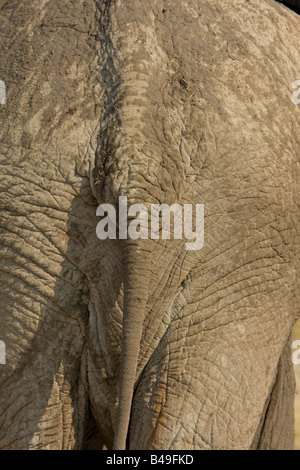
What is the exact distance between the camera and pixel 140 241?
8.97ft

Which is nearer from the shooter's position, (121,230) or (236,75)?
(121,230)

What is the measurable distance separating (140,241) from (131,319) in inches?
10.5

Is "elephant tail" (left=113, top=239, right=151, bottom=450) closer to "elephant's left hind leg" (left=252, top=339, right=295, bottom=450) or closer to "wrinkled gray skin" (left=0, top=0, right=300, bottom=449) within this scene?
"wrinkled gray skin" (left=0, top=0, right=300, bottom=449)

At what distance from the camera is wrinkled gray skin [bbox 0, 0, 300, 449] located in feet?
9.20

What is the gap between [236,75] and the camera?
2.99 metres

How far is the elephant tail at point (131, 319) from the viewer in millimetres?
2693

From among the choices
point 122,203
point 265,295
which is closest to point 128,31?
point 122,203

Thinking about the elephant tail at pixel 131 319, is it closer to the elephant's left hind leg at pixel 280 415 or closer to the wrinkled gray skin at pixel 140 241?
the wrinkled gray skin at pixel 140 241

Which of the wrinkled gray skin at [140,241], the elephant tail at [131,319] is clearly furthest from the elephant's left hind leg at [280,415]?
the elephant tail at [131,319]

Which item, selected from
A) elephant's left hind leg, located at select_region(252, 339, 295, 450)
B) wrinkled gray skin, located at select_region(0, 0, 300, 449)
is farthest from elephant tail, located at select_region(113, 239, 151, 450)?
elephant's left hind leg, located at select_region(252, 339, 295, 450)

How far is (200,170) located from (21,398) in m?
1.07

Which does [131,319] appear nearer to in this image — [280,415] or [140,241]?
[140,241]
